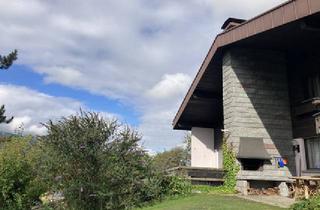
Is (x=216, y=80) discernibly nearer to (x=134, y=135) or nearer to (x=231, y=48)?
(x=231, y=48)

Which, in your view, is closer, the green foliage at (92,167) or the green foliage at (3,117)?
the green foliage at (92,167)

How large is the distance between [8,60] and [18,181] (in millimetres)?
14897

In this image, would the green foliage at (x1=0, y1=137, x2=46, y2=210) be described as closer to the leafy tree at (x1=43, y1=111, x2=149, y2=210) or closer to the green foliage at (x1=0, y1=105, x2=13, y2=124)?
the leafy tree at (x1=43, y1=111, x2=149, y2=210)

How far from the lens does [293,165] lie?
50.0ft

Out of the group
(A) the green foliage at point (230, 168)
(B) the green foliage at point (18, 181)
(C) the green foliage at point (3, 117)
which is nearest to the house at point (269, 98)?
(A) the green foliage at point (230, 168)

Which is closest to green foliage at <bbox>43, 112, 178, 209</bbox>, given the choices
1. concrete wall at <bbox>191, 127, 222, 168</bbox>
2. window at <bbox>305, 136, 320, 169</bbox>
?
window at <bbox>305, 136, 320, 169</bbox>

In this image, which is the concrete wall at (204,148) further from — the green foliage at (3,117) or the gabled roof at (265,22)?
the green foliage at (3,117)

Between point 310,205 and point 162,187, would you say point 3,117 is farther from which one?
point 310,205

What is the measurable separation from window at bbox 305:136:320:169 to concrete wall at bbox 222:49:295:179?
0.70 metres

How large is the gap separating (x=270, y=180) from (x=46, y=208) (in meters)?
8.30

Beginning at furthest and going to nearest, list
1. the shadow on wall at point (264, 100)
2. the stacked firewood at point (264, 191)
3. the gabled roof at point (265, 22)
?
the shadow on wall at point (264, 100)
the stacked firewood at point (264, 191)
the gabled roof at point (265, 22)

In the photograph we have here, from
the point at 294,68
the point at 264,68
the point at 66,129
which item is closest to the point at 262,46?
the point at 264,68

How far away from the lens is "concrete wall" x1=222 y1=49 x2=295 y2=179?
1505 centimetres

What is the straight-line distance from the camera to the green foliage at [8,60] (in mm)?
27094
